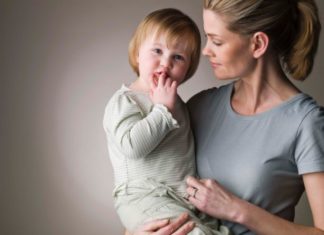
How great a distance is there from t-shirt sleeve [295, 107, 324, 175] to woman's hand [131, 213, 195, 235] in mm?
339

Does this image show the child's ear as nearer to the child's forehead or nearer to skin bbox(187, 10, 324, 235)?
skin bbox(187, 10, 324, 235)

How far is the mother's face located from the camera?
4.54 feet

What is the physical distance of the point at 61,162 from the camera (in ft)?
6.96

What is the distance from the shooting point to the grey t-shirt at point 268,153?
4.42ft

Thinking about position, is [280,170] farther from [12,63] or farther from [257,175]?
[12,63]

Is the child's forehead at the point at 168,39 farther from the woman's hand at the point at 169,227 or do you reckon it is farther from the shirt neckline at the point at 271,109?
the woman's hand at the point at 169,227

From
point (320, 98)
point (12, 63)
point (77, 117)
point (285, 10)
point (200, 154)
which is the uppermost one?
point (12, 63)

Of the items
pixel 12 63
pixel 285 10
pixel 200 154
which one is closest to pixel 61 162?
pixel 12 63

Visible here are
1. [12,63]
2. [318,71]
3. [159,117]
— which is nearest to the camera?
[159,117]

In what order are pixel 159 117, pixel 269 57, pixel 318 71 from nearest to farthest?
pixel 159 117 → pixel 269 57 → pixel 318 71

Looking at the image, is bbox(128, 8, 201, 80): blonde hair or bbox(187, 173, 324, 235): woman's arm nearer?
bbox(187, 173, 324, 235): woman's arm

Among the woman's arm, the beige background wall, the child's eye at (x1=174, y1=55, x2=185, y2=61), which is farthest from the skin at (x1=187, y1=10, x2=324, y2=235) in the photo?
the beige background wall

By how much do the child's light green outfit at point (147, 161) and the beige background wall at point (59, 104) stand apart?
2.16 ft

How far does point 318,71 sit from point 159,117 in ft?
3.94
